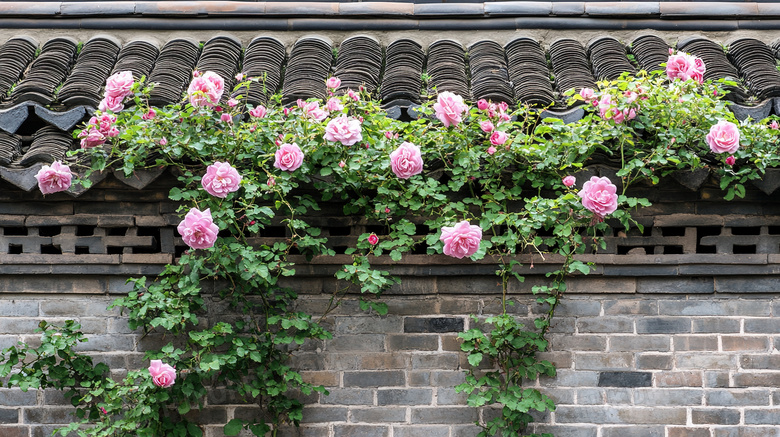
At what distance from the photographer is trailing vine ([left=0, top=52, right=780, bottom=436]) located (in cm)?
328

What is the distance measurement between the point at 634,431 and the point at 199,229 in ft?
7.44

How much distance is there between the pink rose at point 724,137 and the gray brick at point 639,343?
955 millimetres

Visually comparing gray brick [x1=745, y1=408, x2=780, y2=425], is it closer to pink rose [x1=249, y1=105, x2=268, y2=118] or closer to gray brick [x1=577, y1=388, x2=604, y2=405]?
gray brick [x1=577, y1=388, x2=604, y2=405]

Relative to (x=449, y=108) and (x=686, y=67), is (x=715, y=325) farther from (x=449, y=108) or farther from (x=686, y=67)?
(x=449, y=108)

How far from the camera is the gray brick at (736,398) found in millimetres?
3516

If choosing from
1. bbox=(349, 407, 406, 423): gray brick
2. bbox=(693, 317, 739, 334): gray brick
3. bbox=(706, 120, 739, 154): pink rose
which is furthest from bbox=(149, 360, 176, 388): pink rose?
bbox=(706, 120, 739, 154): pink rose

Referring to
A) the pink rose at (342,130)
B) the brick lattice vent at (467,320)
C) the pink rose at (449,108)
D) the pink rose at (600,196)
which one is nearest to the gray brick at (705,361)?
the brick lattice vent at (467,320)

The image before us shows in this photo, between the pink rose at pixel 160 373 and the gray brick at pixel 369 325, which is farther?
the gray brick at pixel 369 325

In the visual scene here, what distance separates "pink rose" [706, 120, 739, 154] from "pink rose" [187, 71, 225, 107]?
221cm

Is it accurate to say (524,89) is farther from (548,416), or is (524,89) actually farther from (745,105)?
(548,416)

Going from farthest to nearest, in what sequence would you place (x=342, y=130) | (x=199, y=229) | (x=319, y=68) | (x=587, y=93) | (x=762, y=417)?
(x=319, y=68) → (x=762, y=417) → (x=587, y=93) → (x=342, y=130) → (x=199, y=229)

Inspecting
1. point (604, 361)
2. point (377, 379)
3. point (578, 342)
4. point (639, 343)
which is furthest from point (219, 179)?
point (639, 343)

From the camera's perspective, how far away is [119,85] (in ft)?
10.8

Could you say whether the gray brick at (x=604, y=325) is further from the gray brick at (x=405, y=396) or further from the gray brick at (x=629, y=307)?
the gray brick at (x=405, y=396)
